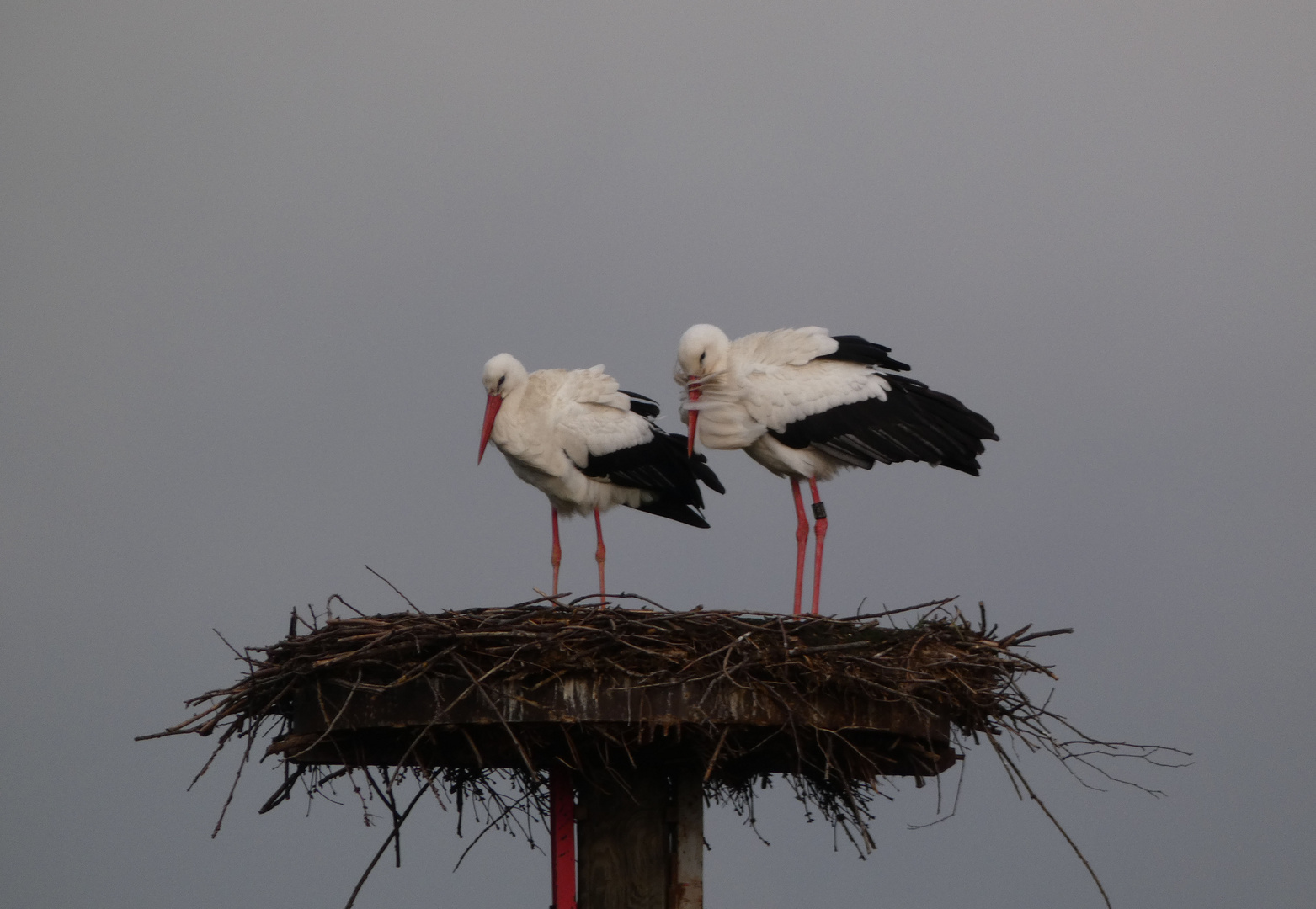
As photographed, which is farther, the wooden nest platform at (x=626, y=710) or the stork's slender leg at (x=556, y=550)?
the stork's slender leg at (x=556, y=550)

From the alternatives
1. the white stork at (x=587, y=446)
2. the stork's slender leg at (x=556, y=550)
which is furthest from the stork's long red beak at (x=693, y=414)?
the stork's slender leg at (x=556, y=550)

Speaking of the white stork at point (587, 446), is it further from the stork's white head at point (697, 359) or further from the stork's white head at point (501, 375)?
the stork's white head at point (697, 359)

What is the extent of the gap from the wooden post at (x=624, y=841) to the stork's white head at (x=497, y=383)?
2.93 metres

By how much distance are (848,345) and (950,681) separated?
251 cm

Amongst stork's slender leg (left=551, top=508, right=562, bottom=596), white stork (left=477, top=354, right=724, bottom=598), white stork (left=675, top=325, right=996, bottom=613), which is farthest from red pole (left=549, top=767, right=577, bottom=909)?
stork's slender leg (left=551, top=508, right=562, bottom=596)

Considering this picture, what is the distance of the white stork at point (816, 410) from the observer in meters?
7.72

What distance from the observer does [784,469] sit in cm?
802

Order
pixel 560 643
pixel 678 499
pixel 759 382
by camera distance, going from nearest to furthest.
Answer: pixel 560 643 → pixel 759 382 → pixel 678 499

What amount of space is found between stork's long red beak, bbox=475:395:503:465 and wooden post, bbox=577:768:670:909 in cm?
291

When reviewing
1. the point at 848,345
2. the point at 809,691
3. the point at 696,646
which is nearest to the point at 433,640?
the point at 696,646

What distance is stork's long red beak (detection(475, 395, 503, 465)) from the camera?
8.61 metres

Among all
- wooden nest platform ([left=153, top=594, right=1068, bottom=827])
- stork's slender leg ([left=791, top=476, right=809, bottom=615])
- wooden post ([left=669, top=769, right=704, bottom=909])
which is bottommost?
wooden post ([left=669, top=769, right=704, bottom=909])

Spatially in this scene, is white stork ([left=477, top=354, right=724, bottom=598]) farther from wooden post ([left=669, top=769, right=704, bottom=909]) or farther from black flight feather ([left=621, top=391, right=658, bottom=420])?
wooden post ([left=669, top=769, right=704, bottom=909])

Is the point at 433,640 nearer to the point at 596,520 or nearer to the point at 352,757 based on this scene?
the point at 352,757
